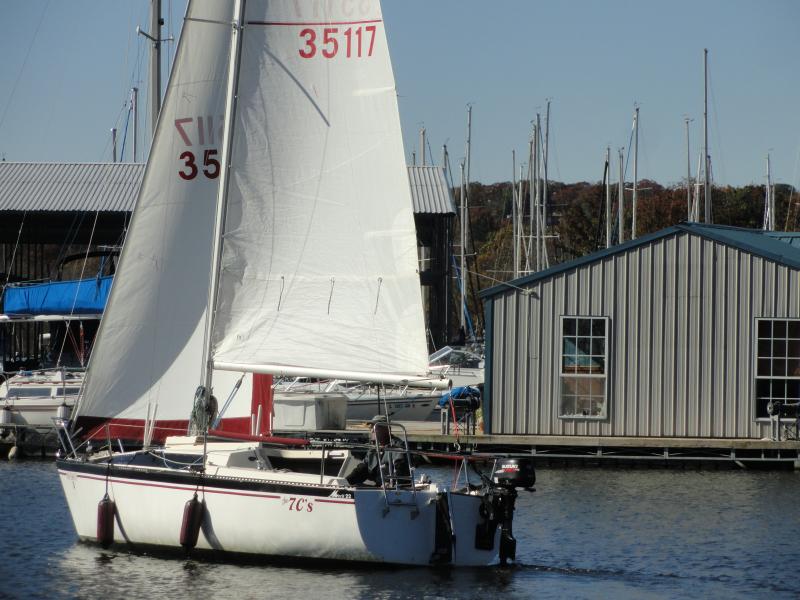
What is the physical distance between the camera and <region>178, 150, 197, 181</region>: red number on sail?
1859 centimetres

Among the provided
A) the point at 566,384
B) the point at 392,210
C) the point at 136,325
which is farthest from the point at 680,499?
the point at 136,325

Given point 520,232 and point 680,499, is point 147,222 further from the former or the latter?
point 520,232

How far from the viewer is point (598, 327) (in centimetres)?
2938

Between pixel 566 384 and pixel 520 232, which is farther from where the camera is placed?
pixel 520 232

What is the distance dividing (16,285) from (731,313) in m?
24.0

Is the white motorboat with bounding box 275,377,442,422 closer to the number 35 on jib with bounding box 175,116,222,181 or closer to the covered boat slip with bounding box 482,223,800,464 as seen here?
the covered boat slip with bounding box 482,223,800,464

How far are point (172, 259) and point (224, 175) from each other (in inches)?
56.5

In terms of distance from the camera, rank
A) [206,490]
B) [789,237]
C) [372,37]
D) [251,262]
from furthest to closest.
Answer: [789,237] < [251,262] < [372,37] < [206,490]

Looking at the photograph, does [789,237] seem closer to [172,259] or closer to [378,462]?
[378,462]

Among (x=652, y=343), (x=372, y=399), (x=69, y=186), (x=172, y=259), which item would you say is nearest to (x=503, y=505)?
(x=172, y=259)

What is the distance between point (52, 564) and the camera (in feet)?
57.8

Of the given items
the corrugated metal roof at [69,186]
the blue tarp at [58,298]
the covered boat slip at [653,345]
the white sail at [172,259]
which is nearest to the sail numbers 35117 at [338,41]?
the white sail at [172,259]

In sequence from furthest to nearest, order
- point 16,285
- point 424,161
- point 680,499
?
1. point 424,161
2. point 16,285
3. point 680,499

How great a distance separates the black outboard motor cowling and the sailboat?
27 millimetres
